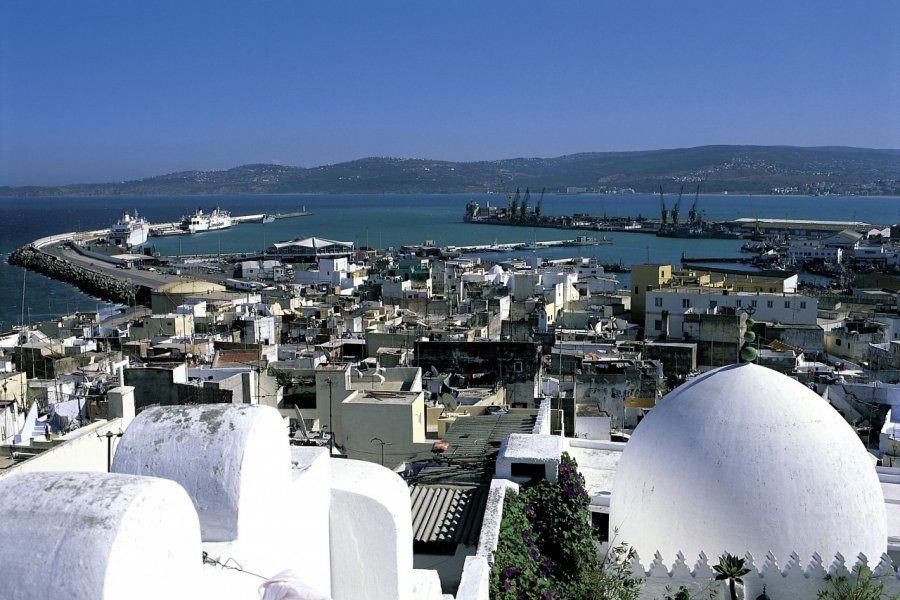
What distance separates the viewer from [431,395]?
15.1 metres

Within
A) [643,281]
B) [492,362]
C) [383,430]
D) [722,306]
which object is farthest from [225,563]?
[643,281]

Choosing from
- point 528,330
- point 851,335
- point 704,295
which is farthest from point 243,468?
point 704,295

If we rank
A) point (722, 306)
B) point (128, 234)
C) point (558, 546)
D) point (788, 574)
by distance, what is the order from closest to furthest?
point (788, 574)
point (558, 546)
point (722, 306)
point (128, 234)

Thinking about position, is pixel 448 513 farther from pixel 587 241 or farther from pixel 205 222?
pixel 205 222

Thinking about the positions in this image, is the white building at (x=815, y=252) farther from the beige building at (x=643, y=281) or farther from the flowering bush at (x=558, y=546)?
the flowering bush at (x=558, y=546)

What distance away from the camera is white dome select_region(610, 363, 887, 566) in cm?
642

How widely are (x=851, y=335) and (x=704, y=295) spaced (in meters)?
5.26

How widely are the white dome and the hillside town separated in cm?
4

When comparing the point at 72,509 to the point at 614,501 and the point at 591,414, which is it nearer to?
the point at 614,501

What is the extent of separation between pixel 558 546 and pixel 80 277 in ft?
197

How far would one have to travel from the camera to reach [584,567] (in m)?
6.56

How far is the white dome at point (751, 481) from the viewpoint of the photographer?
21.1 ft

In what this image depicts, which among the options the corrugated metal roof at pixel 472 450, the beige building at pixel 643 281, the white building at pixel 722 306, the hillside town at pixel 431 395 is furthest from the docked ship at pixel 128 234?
the corrugated metal roof at pixel 472 450

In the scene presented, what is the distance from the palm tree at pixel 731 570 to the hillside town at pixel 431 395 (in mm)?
328
